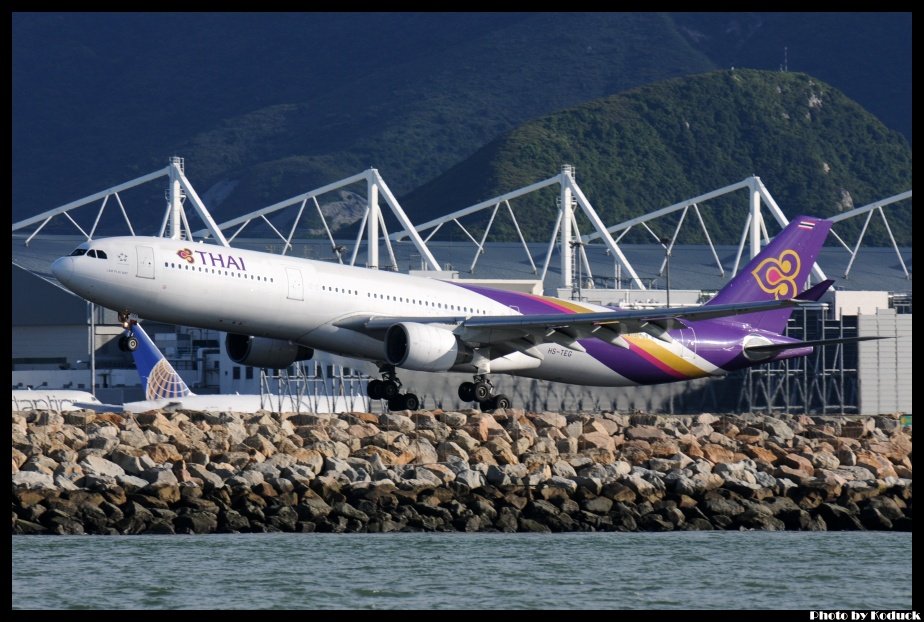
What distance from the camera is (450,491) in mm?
43000

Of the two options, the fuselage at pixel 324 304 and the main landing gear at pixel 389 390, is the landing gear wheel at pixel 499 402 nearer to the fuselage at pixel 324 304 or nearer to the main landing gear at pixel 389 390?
the fuselage at pixel 324 304

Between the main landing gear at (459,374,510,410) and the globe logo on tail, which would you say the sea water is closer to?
the main landing gear at (459,374,510,410)

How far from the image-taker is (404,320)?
5069 centimetres

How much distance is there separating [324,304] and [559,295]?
58.1m

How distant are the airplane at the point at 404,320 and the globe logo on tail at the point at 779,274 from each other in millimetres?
959

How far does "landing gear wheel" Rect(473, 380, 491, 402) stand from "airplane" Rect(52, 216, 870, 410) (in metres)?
0.07

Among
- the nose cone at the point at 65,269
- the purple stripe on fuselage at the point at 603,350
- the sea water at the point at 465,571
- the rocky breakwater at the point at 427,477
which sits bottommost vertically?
the sea water at the point at 465,571

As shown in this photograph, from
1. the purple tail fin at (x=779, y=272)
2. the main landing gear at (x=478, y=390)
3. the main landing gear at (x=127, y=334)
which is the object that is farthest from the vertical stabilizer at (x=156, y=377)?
the main landing gear at (x=127, y=334)

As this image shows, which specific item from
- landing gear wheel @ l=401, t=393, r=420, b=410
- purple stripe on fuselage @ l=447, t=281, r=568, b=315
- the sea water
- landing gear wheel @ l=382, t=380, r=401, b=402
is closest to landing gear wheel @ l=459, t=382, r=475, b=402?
landing gear wheel @ l=401, t=393, r=420, b=410

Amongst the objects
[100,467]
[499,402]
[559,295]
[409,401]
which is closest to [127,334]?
[100,467]

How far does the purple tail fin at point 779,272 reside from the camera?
61.5 meters

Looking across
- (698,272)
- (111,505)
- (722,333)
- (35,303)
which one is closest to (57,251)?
(35,303)
